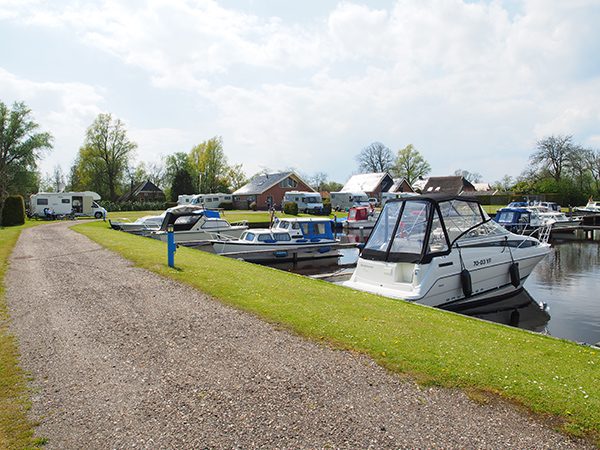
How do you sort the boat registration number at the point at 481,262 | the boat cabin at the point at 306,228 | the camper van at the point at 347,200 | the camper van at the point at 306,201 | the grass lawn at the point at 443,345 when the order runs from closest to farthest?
the grass lawn at the point at 443,345, the boat registration number at the point at 481,262, the boat cabin at the point at 306,228, the camper van at the point at 306,201, the camper van at the point at 347,200

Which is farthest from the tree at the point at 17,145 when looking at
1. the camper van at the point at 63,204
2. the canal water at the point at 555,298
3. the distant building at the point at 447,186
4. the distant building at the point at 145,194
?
the distant building at the point at 447,186

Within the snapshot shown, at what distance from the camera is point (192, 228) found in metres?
27.9

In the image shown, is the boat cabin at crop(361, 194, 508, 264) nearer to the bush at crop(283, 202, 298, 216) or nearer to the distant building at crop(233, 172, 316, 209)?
the bush at crop(283, 202, 298, 216)

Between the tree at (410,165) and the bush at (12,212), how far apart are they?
258 ft

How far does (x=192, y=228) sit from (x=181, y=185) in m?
56.4

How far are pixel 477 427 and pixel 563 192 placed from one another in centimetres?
7552

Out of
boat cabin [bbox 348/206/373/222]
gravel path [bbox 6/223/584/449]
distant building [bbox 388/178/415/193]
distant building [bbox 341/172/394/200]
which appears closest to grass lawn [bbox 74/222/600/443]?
gravel path [bbox 6/223/584/449]

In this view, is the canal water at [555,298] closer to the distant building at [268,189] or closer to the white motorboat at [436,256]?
the white motorboat at [436,256]

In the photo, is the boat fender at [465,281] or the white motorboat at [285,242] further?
the white motorboat at [285,242]

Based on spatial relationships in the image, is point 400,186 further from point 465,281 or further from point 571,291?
point 465,281

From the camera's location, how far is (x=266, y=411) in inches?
190

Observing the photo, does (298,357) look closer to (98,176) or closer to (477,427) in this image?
(477,427)

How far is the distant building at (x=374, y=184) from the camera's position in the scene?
261ft

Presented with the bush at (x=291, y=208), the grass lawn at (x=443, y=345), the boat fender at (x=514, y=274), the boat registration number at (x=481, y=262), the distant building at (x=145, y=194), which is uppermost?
the distant building at (x=145, y=194)
